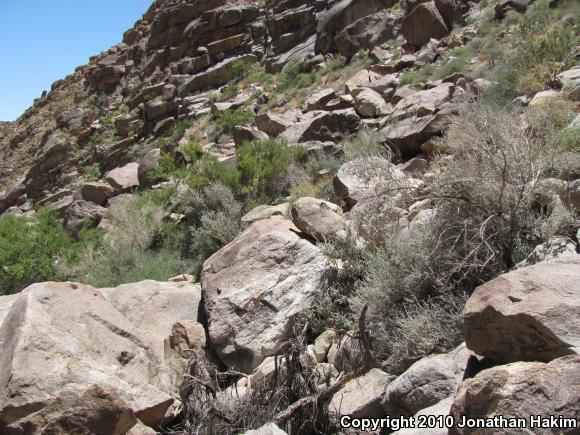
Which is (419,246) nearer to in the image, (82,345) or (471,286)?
(471,286)

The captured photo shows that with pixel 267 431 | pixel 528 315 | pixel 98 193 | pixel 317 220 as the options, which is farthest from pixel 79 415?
pixel 98 193

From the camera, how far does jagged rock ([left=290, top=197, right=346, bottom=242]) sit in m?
6.08

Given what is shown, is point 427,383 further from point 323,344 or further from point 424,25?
point 424,25

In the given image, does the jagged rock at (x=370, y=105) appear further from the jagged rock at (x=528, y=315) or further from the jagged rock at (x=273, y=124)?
the jagged rock at (x=528, y=315)

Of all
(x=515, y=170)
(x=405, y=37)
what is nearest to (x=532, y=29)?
(x=405, y=37)

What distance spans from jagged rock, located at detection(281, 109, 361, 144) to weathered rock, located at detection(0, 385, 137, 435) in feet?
26.6

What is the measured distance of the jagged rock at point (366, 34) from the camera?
18.2 metres

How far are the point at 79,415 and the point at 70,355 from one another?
0.59 metres

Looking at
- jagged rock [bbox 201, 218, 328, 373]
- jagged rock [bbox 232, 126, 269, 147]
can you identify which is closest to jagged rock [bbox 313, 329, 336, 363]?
jagged rock [bbox 201, 218, 328, 373]

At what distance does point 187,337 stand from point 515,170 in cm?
348

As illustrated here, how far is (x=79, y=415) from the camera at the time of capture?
3.53 m

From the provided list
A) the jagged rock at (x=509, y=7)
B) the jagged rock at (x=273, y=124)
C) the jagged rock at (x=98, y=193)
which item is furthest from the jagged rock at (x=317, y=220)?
the jagged rock at (x=509, y=7)

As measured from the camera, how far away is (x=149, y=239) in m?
9.73

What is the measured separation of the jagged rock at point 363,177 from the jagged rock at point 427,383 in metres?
2.57
